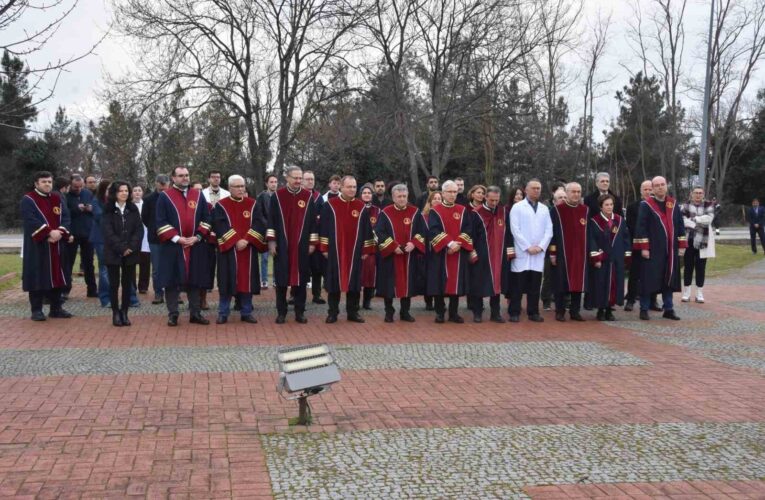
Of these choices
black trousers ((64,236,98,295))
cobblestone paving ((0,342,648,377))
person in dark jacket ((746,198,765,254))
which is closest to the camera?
cobblestone paving ((0,342,648,377))

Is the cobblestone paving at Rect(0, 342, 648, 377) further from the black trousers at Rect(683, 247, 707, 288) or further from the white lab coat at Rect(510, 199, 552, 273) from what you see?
the black trousers at Rect(683, 247, 707, 288)

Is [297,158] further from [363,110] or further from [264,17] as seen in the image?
[264,17]

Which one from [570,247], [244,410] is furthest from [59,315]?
[570,247]

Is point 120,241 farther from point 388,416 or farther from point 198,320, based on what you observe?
point 388,416

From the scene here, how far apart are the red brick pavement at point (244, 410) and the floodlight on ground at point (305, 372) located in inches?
11.4

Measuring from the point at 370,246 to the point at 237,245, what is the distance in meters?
1.93

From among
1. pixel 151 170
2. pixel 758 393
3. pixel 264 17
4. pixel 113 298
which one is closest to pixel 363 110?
pixel 264 17

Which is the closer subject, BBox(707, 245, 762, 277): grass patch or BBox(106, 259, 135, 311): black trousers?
BBox(106, 259, 135, 311): black trousers

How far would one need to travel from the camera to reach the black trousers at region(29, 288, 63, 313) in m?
11.4

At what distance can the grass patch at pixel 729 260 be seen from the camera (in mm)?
22000

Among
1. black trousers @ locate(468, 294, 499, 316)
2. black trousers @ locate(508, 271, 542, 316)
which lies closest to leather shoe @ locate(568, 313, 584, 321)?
black trousers @ locate(508, 271, 542, 316)

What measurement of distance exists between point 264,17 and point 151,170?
5.93m

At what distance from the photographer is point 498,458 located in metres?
5.52

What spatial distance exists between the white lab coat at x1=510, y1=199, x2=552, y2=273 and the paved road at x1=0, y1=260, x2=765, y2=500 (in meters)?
1.61
